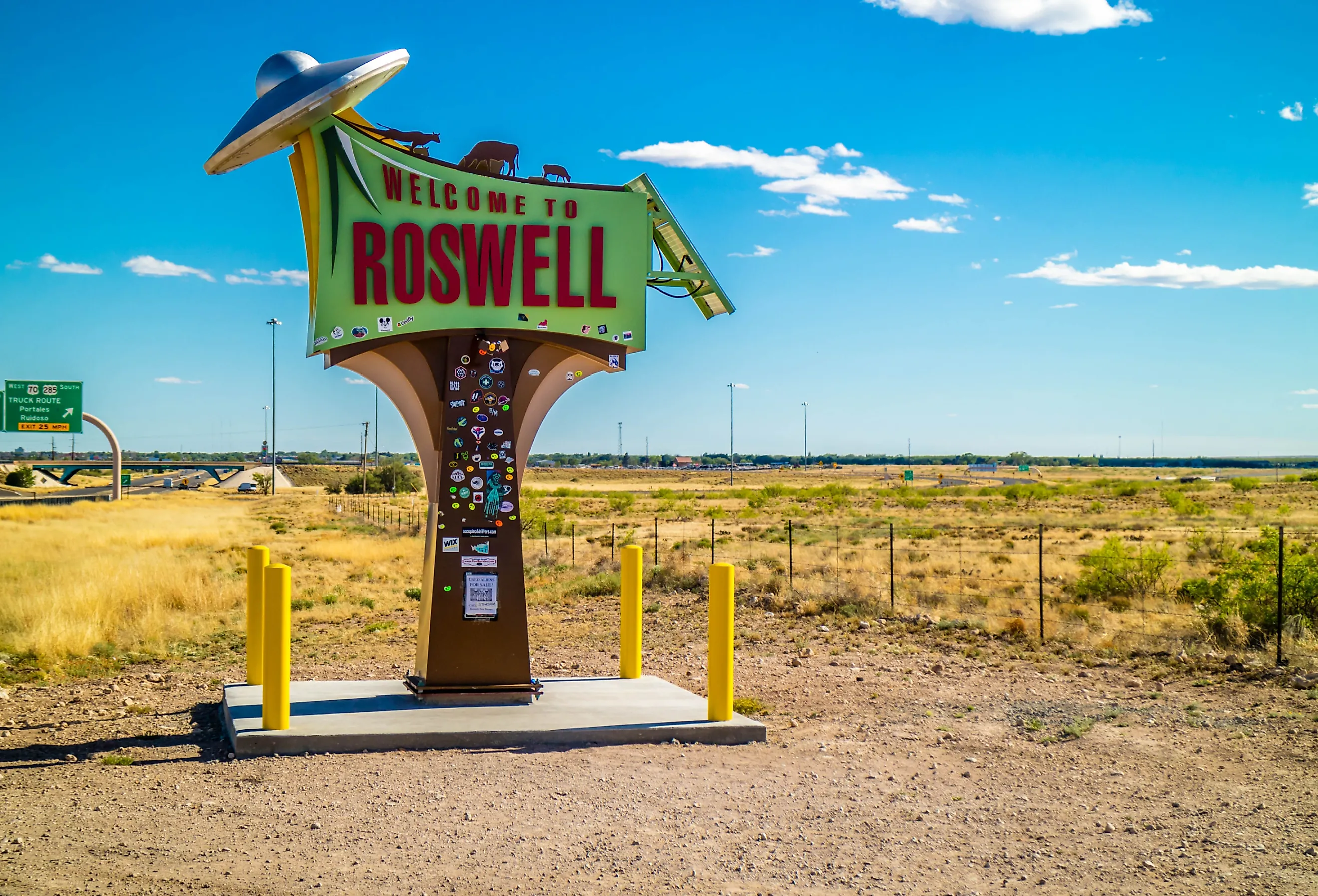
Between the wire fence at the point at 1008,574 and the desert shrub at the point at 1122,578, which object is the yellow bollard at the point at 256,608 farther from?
the desert shrub at the point at 1122,578

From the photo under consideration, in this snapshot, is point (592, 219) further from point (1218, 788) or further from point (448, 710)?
point (1218, 788)

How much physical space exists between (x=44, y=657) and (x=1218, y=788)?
505 inches

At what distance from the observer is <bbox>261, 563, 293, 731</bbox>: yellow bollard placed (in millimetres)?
8008

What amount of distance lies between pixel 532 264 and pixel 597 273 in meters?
0.68

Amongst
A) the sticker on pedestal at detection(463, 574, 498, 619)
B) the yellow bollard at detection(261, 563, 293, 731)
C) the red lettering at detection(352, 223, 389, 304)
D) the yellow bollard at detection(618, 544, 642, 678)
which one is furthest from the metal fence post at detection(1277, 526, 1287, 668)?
the yellow bollard at detection(261, 563, 293, 731)

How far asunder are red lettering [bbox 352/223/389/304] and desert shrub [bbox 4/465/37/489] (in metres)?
86.4

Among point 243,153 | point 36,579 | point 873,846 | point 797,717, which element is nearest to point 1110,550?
point 797,717

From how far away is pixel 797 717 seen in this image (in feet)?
32.3

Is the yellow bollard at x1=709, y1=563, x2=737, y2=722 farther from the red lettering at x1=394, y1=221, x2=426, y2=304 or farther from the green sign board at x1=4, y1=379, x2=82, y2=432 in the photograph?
the green sign board at x1=4, y1=379, x2=82, y2=432

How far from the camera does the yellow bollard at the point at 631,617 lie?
416 inches

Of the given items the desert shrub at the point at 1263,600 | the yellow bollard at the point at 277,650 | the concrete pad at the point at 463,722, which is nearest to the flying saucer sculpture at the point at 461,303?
the concrete pad at the point at 463,722

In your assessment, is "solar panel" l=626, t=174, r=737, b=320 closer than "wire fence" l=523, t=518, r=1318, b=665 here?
Yes

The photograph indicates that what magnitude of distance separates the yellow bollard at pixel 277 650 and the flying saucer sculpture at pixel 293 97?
151 inches

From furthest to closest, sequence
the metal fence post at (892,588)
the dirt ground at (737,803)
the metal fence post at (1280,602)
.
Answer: the metal fence post at (892,588) → the metal fence post at (1280,602) → the dirt ground at (737,803)
